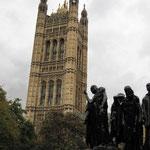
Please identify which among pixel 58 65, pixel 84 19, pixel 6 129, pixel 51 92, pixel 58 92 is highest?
pixel 84 19

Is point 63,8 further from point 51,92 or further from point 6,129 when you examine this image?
point 6,129

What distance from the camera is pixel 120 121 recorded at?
7.23 metres

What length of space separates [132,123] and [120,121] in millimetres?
344

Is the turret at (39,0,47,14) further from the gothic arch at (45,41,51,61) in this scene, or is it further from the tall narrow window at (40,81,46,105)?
the tall narrow window at (40,81,46,105)

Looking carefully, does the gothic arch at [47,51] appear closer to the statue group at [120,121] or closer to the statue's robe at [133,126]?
the statue group at [120,121]

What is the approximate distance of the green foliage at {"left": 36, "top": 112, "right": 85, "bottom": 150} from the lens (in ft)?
79.9

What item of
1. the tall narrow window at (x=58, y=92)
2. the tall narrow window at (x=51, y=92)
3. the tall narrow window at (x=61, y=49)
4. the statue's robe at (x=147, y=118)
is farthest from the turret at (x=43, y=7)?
the statue's robe at (x=147, y=118)

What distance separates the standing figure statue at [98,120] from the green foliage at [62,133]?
1681 cm

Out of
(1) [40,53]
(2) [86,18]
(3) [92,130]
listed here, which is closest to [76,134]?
(3) [92,130]

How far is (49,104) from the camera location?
52.0m

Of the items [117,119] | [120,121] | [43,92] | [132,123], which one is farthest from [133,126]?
[43,92]

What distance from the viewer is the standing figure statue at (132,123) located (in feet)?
22.8

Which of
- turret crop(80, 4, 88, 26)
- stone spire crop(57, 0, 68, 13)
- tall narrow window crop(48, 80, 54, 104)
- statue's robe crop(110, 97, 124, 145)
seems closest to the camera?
statue's robe crop(110, 97, 124, 145)

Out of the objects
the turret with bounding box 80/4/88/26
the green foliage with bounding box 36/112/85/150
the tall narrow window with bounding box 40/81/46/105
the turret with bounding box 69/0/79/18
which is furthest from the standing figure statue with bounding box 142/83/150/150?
the turret with bounding box 80/4/88/26
